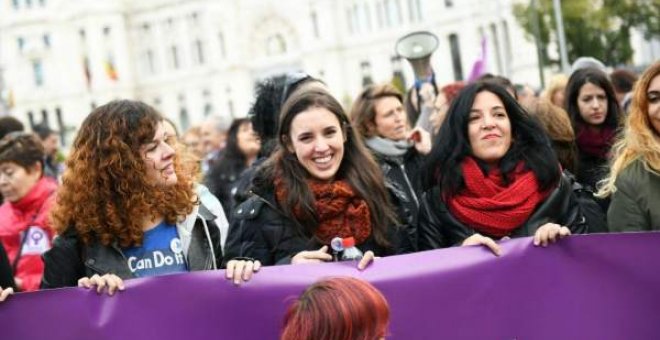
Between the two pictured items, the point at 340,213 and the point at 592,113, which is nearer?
the point at 340,213

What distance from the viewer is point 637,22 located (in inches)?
1117

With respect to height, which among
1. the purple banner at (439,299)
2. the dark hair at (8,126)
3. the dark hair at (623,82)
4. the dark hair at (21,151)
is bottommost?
the purple banner at (439,299)

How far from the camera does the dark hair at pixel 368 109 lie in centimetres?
508

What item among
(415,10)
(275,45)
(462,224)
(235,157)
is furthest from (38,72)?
(462,224)

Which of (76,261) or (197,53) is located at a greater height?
(197,53)

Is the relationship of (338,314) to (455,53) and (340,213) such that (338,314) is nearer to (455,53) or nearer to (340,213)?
(340,213)

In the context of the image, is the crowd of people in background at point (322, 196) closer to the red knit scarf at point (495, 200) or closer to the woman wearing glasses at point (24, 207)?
the red knit scarf at point (495, 200)

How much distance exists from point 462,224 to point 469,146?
30 cm

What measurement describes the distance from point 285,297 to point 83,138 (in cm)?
94

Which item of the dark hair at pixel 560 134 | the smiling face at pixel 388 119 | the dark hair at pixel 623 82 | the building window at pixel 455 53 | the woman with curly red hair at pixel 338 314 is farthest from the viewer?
the building window at pixel 455 53

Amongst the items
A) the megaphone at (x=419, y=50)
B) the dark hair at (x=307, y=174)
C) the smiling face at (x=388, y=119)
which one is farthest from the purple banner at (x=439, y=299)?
the megaphone at (x=419, y=50)

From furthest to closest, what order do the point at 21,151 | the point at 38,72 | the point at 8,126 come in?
the point at 38,72 < the point at 8,126 < the point at 21,151

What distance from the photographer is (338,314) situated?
187cm

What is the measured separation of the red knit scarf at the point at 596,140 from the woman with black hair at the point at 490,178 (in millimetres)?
1357
